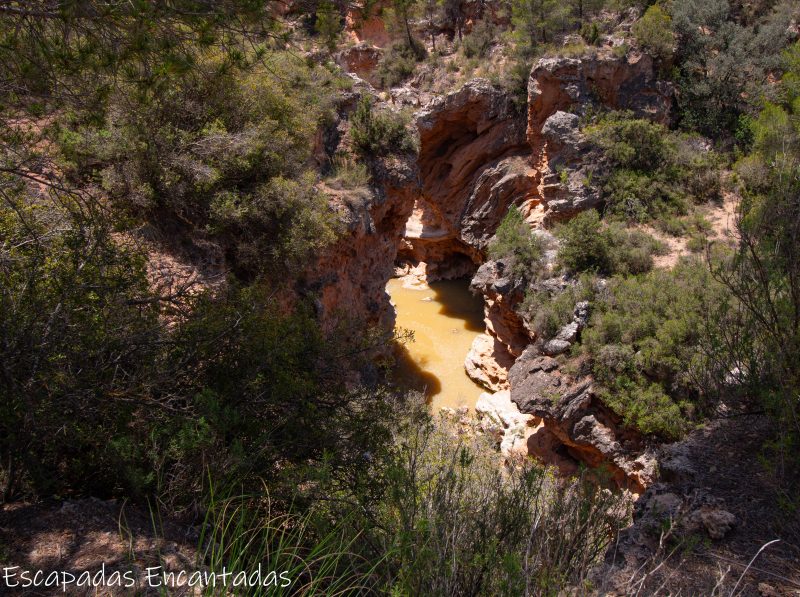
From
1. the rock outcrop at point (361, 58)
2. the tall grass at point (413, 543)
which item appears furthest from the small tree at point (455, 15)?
the tall grass at point (413, 543)

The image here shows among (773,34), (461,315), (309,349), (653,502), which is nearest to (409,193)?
(461,315)

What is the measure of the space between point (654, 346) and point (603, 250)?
342cm

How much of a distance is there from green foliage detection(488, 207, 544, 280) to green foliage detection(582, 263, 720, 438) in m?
2.25

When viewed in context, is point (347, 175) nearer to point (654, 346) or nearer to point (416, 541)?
point (654, 346)

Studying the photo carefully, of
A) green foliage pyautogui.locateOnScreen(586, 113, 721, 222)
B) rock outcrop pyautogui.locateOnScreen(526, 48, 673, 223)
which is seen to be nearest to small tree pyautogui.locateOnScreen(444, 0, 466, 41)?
rock outcrop pyautogui.locateOnScreen(526, 48, 673, 223)

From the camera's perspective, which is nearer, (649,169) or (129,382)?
(129,382)

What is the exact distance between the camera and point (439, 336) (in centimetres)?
1650

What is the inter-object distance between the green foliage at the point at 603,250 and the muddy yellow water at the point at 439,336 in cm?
423

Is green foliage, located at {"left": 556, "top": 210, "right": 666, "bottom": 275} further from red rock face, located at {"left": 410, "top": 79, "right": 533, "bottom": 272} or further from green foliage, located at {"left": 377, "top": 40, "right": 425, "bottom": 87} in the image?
green foliage, located at {"left": 377, "top": 40, "right": 425, "bottom": 87}

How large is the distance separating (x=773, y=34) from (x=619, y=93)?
16.5 ft

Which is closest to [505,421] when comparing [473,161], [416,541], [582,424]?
[582,424]

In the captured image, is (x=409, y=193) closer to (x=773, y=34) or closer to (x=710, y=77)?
(x=710, y=77)

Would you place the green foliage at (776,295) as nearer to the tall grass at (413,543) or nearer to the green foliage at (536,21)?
the tall grass at (413,543)

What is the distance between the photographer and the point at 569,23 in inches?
696
